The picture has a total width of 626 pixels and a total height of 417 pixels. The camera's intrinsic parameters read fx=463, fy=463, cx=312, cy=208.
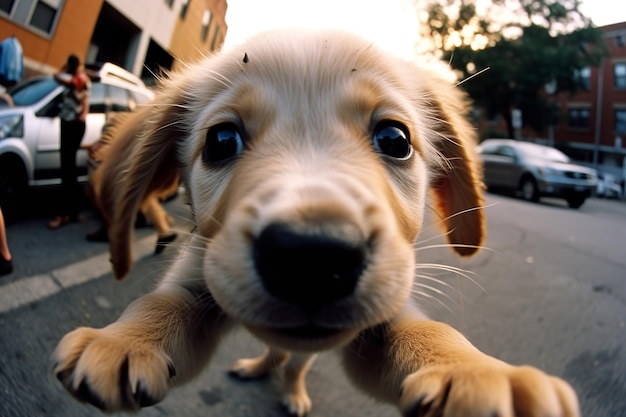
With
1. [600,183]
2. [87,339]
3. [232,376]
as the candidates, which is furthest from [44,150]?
[600,183]

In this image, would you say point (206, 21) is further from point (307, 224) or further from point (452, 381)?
point (452, 381)

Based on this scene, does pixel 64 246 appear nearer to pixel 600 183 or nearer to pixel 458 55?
pixel 458 55

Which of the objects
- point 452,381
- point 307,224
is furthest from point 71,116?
point 452,381

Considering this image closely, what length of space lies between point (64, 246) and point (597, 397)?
2323 mm

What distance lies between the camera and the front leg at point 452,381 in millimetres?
932

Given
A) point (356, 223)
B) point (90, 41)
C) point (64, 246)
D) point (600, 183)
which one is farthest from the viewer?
point (600, 183)

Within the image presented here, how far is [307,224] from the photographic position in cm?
90

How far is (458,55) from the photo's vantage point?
69.1 inches

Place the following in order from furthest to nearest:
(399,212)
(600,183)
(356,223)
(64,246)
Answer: (600,183) < (64,246) < (399,212) < (356,223)

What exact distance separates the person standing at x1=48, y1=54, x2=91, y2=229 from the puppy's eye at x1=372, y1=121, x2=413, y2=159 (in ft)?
2.92

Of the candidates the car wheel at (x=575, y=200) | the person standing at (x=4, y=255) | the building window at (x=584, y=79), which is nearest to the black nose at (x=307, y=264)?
the person standing at (x=4, y=255)

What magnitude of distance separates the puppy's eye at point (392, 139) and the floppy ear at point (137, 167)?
0.77 meters

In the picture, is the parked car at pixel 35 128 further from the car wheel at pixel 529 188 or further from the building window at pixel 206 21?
the car wheel at pixel 529 188

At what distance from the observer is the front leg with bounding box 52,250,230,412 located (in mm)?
1070
